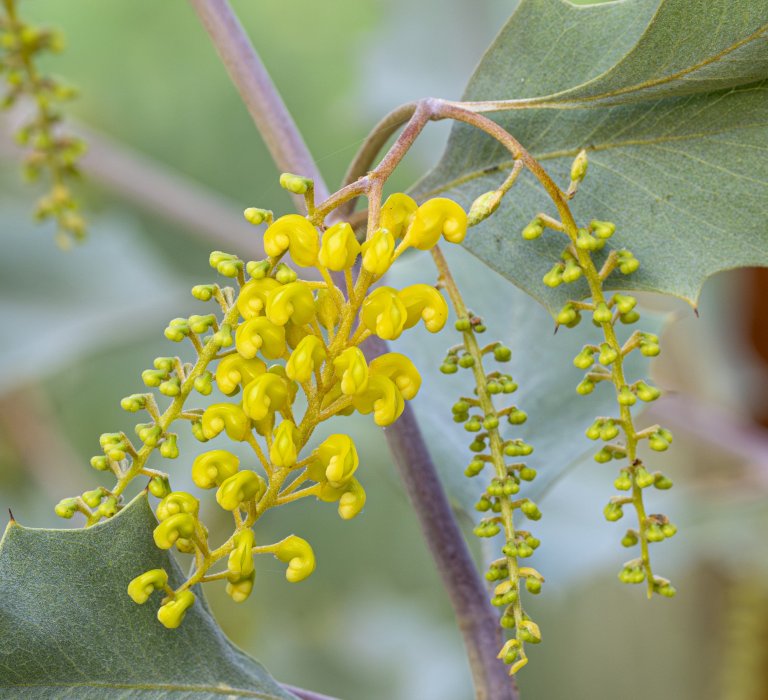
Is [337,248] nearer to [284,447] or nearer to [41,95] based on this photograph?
[284,447]

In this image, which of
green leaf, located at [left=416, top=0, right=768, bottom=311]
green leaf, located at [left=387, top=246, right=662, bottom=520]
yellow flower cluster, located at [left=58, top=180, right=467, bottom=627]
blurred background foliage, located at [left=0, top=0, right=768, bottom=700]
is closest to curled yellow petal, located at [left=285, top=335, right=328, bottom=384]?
yellow flower cluster, located at [left=58, top=180, right=467, bottom=627]

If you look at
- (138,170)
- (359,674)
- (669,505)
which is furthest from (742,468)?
(138,170)

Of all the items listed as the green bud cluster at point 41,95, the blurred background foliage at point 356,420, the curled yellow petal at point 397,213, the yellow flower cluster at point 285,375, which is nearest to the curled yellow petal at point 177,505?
the yellow flower cluster at point 285,375

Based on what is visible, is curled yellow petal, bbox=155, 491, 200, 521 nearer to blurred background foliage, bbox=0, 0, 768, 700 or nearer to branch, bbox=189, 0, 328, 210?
branch, bbox=189, 0, 328, 210

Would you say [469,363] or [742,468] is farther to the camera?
[742,468]

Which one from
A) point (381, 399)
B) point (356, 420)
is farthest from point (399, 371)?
point (356, 420)

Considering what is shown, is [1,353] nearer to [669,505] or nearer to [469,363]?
[669,505]

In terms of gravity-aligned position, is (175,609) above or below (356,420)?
above

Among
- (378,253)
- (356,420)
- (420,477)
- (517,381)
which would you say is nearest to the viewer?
(378,253)
